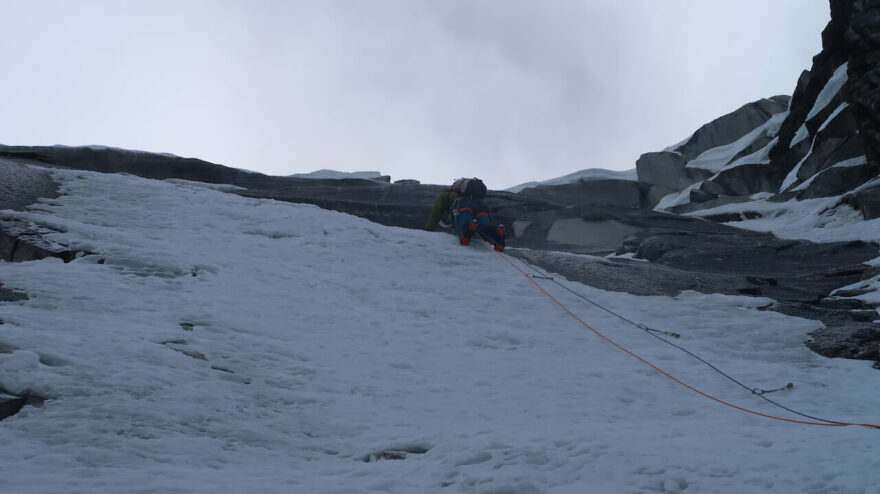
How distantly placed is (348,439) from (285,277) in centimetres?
543

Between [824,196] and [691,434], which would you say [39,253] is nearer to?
[691,434]

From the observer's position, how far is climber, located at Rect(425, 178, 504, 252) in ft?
48.2

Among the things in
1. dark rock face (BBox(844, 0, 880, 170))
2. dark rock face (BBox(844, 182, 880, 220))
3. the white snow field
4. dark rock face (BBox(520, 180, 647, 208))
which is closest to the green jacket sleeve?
the white snow field

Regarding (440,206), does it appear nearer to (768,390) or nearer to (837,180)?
(768,390)

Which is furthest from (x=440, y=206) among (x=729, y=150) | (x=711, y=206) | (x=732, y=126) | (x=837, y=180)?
(x=732, y=126)

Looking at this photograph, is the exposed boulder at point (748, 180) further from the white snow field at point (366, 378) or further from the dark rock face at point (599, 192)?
the white snow field at point (366, 378)

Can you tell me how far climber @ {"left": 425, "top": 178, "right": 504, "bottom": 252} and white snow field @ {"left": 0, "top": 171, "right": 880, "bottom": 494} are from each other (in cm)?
128

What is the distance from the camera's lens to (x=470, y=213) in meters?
15.1

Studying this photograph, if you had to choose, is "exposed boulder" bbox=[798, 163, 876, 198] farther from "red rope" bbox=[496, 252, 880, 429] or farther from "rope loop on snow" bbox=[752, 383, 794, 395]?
"rope loop on snow" bbox=[752, 383, 794, 395]

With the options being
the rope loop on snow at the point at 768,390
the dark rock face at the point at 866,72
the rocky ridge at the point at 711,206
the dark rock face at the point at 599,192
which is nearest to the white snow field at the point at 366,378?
the rope loop on snow at the point at 768,390

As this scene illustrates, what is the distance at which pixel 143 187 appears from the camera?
14.7 m

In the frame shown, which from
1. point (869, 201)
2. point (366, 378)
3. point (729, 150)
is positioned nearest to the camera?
point (366, 378)

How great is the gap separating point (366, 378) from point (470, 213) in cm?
778

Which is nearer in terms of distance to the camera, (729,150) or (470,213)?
(470,213)
